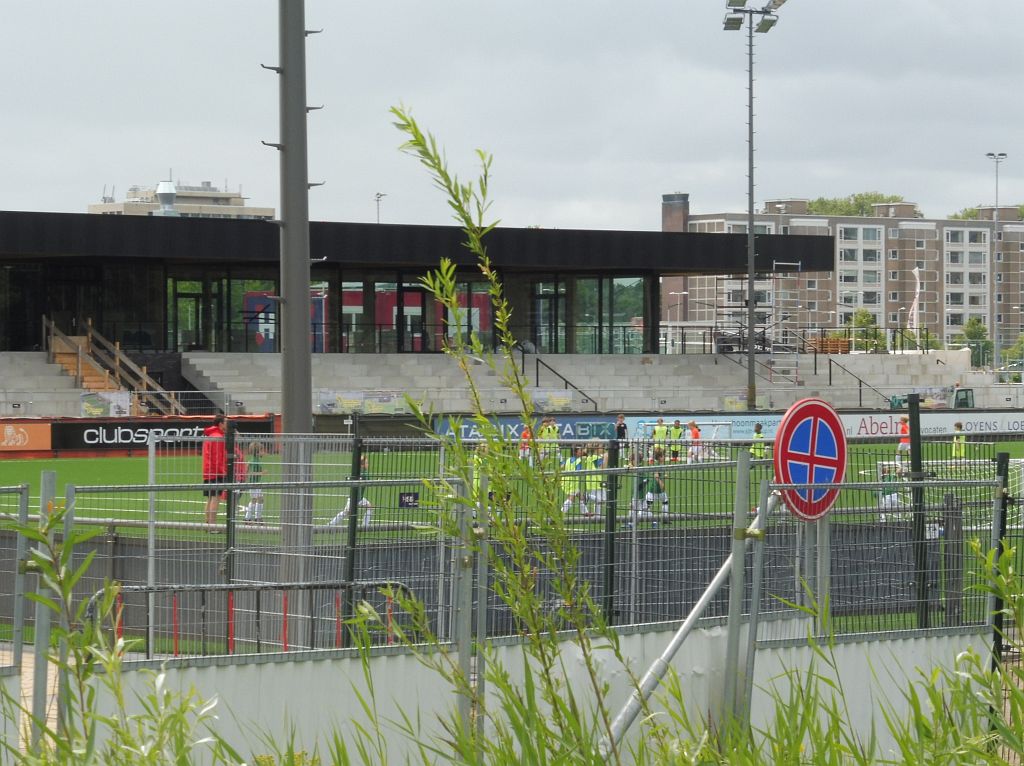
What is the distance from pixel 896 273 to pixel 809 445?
6297 inches

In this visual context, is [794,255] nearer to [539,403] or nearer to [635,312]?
[635,312]

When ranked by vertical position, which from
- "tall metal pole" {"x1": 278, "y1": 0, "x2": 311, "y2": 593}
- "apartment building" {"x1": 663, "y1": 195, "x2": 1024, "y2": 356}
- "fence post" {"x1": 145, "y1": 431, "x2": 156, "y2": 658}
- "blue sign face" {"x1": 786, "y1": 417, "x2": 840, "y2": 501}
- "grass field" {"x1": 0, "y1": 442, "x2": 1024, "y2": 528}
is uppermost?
"apartment building" {"x1": 663, "y1": 195, "x2": 1024, "y2": 356}

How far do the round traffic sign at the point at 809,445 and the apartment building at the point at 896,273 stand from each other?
14050 centimetres

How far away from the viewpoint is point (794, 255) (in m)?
56.2

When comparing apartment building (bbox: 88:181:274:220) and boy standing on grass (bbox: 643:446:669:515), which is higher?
apartment building (bbox: 88:181:274:220)

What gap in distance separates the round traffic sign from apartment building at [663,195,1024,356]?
141m

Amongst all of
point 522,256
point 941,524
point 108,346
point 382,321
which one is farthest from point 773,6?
point 941,524

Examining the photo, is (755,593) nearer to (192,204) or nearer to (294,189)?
(294,189)

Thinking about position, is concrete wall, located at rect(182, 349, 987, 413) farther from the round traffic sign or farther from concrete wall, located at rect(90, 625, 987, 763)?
concrete wall, located at rect(90, 625, 987, 763)

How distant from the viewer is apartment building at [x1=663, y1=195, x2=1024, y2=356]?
157 metres

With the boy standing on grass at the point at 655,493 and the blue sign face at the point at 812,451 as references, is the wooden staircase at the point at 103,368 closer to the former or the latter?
the boy standing on grass at the point at 655,493

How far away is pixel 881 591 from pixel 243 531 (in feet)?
15.8

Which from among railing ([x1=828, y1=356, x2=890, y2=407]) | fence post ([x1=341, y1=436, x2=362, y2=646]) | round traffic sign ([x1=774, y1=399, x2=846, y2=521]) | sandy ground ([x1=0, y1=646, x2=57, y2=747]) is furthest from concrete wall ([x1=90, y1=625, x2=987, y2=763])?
railing ([x1=828, y1=356, x2=890, y2=407])

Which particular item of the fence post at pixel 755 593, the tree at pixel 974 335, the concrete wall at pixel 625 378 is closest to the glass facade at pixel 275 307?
the concrete wall at pixel 625 378
